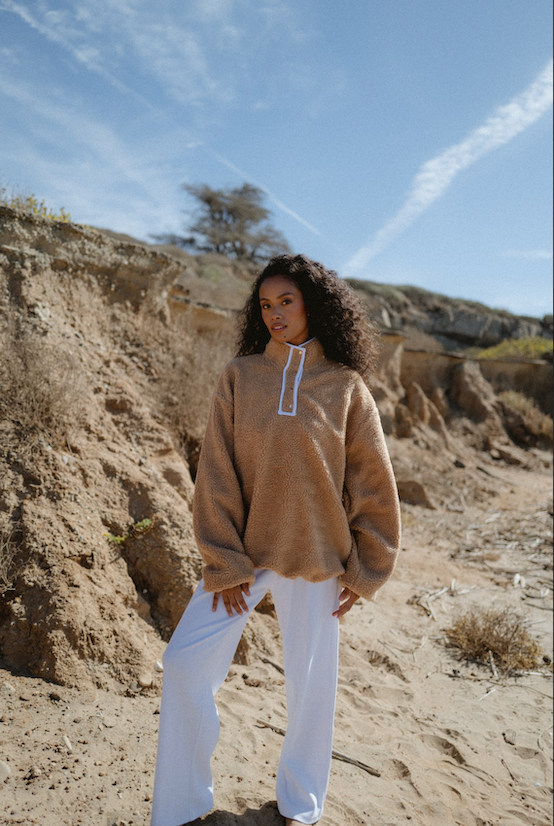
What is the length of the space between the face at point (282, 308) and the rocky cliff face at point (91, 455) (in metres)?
1.65

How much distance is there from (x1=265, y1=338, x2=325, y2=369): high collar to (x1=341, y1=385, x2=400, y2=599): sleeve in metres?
0.21

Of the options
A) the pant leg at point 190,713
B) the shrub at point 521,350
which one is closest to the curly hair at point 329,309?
the pant leg at point 190,713

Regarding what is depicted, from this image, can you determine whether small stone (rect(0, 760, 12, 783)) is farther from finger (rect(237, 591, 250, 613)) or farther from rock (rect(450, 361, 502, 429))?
rock (rect(450, 361, 502, 429))

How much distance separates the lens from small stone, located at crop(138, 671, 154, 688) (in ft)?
8.62

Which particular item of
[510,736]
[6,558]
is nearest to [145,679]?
[6,558]

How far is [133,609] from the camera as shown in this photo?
296 cm

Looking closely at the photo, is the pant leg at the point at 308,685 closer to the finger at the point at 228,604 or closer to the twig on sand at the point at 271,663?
the finger at the point at 228,604

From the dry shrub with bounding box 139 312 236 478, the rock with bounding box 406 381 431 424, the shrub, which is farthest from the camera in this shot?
the shrub

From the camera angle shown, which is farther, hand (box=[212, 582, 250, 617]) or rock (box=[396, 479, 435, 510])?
rock (box=[396, 479, 435, 510])

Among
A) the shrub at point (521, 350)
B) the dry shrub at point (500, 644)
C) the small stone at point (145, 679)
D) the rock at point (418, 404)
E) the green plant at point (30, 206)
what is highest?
the shrub at point (521, 350)

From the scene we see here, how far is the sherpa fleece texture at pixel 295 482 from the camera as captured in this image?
1860 millimetres

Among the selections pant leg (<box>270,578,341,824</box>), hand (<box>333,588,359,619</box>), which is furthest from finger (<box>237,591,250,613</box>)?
hand (<box>333,588,359,619</box>)

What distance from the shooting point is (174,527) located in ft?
10.9

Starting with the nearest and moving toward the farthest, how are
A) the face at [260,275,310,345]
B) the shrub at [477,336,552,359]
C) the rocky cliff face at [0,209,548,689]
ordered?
the face at [260,275,310,345], the rocky cliff face at [0,209,548,689], the shrub at [477,336,552,359]
